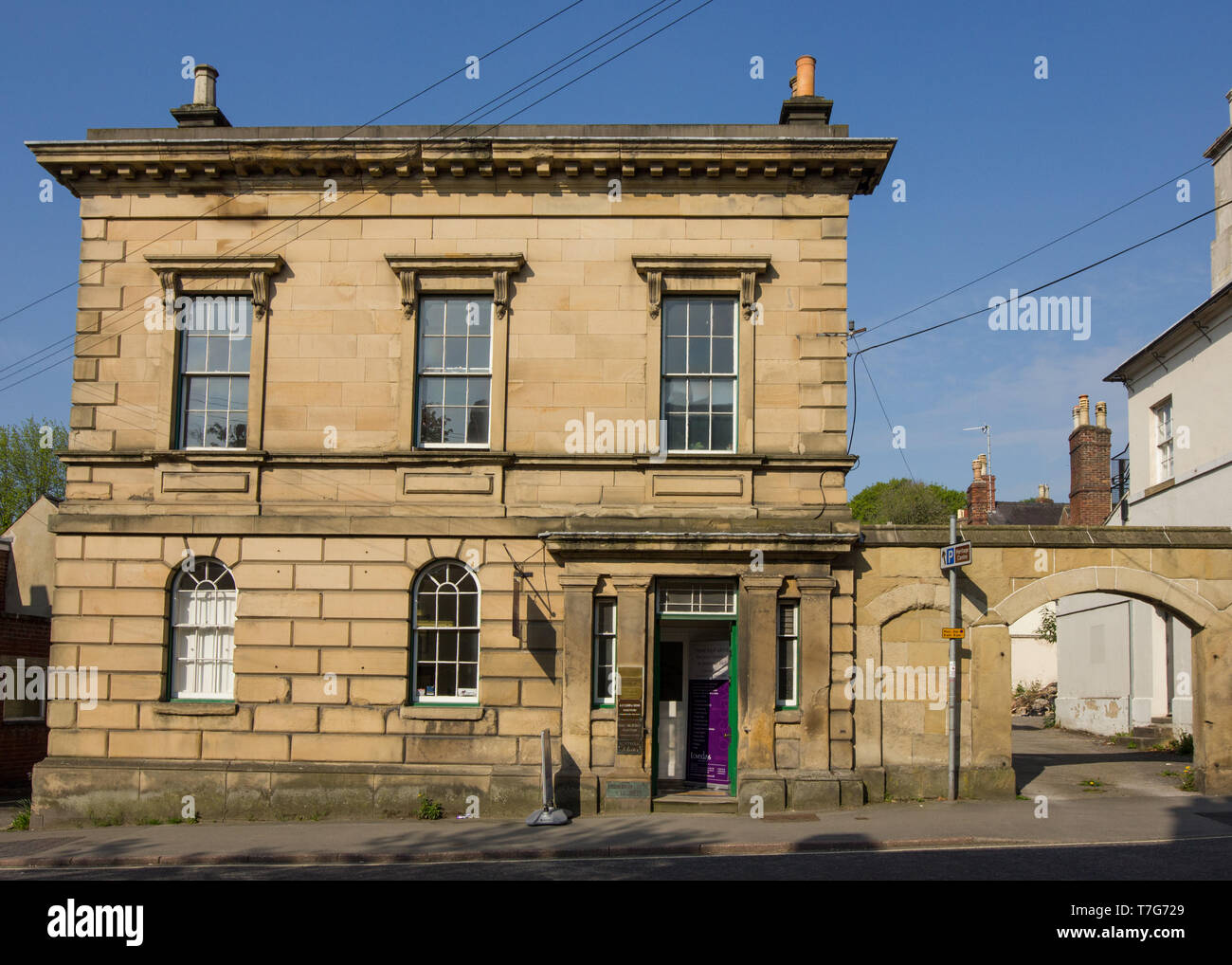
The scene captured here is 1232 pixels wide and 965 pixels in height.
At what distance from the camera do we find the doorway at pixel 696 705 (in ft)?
53.3

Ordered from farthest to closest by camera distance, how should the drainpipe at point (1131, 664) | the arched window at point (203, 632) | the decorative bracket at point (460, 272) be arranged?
the drainpipe at point (1131, 664)
the arched window at point (203, 632)
the decorative bracket at point (460, 272)

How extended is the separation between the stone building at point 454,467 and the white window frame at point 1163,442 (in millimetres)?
11207

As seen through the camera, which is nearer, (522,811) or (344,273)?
(522,811)

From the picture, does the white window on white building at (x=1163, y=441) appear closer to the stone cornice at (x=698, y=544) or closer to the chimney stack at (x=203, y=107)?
the stone cornice at (x=698, y=544)

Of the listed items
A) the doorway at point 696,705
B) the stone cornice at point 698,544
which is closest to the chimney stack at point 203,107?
the stone cornice at point 698,544

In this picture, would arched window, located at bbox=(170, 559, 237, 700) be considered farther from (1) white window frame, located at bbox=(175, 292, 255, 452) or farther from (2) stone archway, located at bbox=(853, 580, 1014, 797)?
(2) stone archway, located at bbox=(853, 580, 1014, 797)

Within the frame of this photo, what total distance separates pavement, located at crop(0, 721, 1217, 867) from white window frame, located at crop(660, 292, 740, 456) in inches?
211

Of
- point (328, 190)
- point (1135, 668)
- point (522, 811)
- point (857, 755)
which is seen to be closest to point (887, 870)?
point (857, 755)

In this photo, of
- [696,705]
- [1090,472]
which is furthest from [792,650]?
[1090,472]
